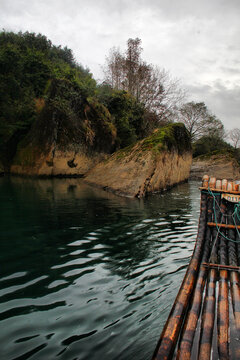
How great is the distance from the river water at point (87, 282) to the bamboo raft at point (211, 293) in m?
0.32

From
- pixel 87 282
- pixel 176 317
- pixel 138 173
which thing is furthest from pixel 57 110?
pixel 176 317

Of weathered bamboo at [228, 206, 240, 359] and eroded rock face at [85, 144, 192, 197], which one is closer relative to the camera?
weathered bamboo at [228, 206, 240, 359]

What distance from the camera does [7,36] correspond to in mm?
28781

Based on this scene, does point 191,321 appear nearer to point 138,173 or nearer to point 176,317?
point 176,317

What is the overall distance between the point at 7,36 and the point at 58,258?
32.2 meters

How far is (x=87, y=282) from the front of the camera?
10.8 feet

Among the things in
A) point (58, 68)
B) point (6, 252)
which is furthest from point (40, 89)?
point (6, 252)

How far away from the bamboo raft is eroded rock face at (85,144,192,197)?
6165 millimetres

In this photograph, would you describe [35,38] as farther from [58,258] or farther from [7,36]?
[58,258]

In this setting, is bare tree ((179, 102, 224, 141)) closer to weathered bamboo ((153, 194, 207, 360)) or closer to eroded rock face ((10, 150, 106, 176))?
eroded rock face ((10, 150, 106, 176))

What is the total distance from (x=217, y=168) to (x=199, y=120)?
14.5 metres

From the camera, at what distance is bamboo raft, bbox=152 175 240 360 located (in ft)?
6.34

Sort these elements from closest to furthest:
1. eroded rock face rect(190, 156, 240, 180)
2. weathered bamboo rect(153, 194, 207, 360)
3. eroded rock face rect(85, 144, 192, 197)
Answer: weathered bamboo rect(153, 194, 207, 360) < eroded rock face rect(85, 144, 192, 197) < eroded rock face rect(190, 156, 240, 180)

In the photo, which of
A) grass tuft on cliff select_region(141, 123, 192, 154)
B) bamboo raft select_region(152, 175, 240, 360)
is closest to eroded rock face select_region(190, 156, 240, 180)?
grass tuft on cliff select_region(141, 123, 192, 154)
